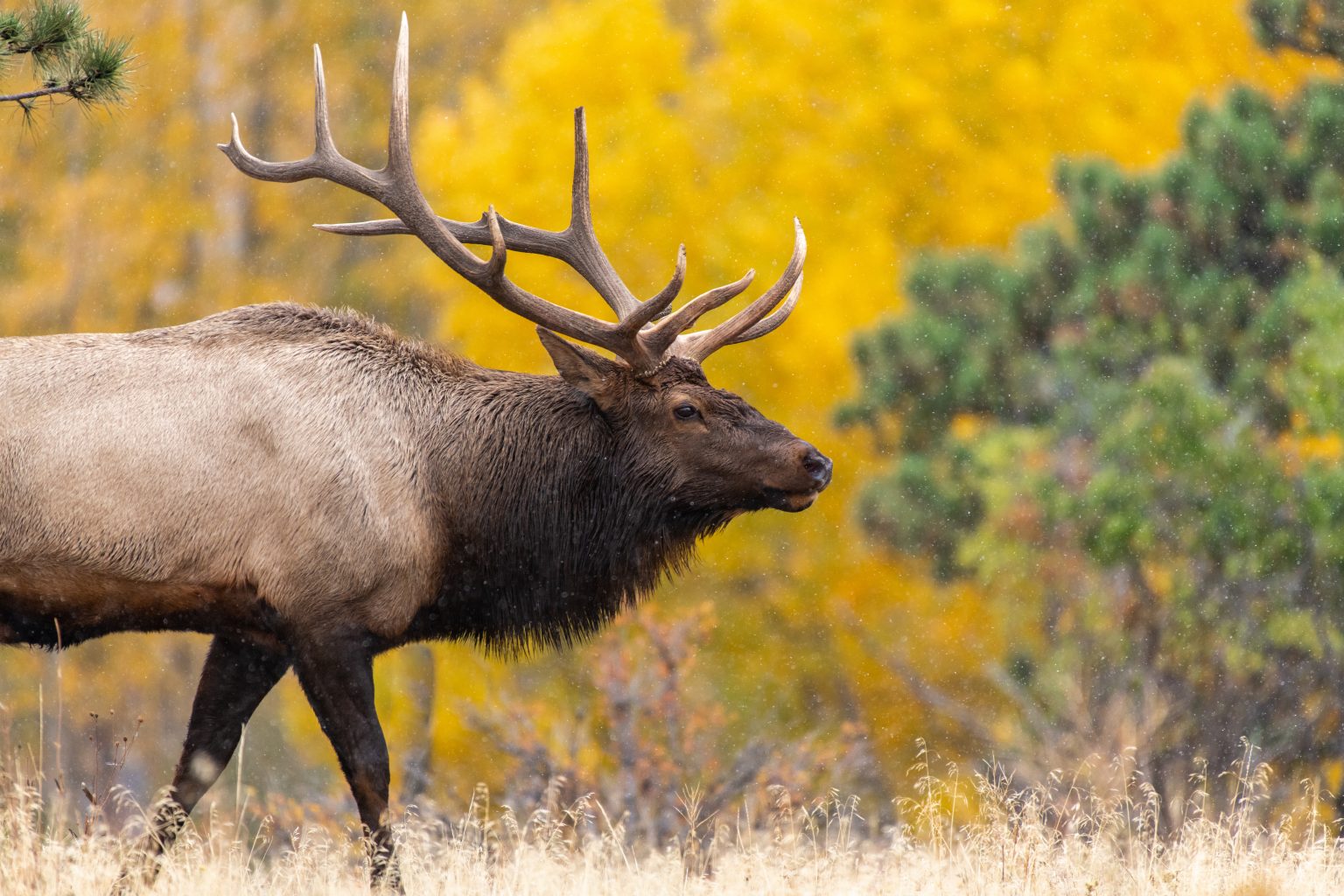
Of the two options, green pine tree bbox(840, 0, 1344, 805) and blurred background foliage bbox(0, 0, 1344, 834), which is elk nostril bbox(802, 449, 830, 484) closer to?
blurred background foliage bbox(0, 0, 1344, 834)

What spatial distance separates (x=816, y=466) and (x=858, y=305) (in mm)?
11264

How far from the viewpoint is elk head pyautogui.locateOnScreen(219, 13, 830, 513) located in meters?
6.22

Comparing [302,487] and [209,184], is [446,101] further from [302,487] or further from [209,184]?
[302,487]

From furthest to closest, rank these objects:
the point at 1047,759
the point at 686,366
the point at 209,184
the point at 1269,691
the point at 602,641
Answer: the point at 209,184
the point at 602,641
the point at 1269,691
the point at 1047,759
the point at 686,366

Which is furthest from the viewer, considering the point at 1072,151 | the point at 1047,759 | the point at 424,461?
the point at 1072,151

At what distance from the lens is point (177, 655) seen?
22062 mm

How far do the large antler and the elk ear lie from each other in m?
0.05

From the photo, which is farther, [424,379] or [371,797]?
[424,379]

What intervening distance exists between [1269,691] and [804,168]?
8306mm

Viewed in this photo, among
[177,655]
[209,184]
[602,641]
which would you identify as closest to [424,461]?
[602,641]

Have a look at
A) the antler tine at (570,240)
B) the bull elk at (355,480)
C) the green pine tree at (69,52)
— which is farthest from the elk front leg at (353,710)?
the green pine tree at (69,52)

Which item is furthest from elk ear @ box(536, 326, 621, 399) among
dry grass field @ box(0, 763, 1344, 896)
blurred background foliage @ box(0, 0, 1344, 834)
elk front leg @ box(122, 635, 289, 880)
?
blurred background foliage @ box(0, 0, 1344, 834)

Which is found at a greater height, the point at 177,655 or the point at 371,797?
→ the point at 371,797

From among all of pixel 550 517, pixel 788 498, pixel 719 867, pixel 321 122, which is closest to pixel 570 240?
pixel 321 122
